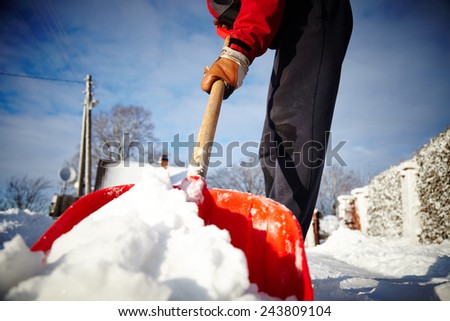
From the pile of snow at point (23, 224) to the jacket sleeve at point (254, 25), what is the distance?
4.43 metres

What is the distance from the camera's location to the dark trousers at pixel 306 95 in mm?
1439

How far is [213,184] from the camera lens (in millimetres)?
26234

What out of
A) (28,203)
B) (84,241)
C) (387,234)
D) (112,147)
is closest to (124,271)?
(84,241)

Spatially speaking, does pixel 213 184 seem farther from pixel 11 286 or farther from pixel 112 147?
pixel 11 286

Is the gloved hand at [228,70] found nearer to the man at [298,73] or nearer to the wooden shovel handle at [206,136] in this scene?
the man at [298,73]

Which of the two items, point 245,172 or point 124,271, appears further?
point 245,172

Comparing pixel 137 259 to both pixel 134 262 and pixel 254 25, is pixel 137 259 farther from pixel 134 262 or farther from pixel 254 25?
pixel 254 25

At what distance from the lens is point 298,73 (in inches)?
60.0

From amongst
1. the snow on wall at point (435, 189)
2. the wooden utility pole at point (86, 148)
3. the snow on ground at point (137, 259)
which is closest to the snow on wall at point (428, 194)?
the snow on wall at point (435, 189)

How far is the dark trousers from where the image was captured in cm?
144

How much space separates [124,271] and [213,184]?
25798 mm

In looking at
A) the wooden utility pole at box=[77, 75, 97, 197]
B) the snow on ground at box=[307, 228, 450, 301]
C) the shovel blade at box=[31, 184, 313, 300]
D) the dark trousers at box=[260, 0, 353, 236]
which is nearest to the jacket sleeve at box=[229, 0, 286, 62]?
the dark trousers at box=[260, 0, 353, 236]

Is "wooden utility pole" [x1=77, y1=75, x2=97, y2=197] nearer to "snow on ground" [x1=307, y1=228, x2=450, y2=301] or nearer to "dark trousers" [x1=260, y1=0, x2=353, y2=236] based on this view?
"snow on ground" [x1=307, y1=228, x2=450, y2=301]

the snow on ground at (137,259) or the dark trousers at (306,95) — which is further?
the dark trousers at (306,95)
